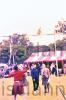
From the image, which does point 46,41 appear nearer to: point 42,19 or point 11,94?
point 42,19

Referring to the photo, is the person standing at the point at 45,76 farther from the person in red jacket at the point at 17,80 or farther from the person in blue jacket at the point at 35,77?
the person in red jacket at the point at 17,80

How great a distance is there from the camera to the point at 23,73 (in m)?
2.19

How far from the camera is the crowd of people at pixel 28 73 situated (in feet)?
7.10

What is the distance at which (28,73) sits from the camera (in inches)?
86.0

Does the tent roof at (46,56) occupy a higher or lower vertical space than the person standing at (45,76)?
higher

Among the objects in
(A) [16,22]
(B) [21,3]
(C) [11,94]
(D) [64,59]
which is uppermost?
(B) [21,3]

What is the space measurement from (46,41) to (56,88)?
1.57 feet

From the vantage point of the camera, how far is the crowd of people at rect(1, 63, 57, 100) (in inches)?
85.2

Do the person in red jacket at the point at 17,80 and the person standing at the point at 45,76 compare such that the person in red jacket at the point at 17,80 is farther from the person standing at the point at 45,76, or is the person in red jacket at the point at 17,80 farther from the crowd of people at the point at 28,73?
the person standing at the point at 45,76

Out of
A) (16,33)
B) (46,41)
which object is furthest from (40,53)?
(16,33)

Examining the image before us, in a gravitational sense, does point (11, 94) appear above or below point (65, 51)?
below

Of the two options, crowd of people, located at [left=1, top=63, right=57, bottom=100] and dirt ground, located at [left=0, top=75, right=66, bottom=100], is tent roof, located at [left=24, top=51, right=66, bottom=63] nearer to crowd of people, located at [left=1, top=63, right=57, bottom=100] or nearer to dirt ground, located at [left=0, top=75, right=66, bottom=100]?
crowd of people, located at [left=1, top=63, right=57, bottom=100]

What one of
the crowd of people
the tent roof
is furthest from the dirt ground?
the tent roof

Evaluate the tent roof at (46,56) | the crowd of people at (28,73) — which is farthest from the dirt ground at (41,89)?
the tent roof at (46,56)
